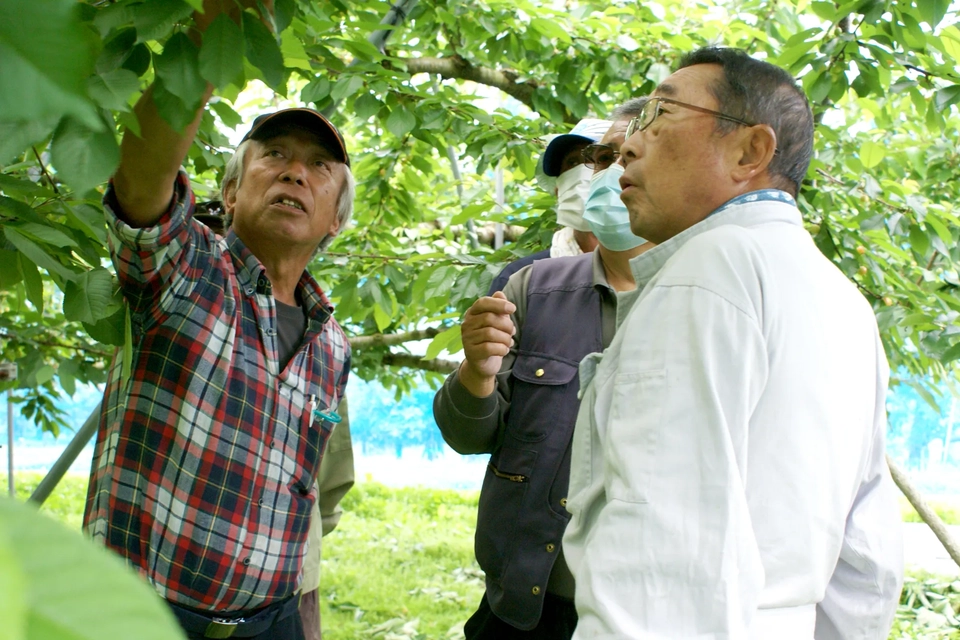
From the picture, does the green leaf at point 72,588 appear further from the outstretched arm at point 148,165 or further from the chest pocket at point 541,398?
the chest pocket at point 541,398

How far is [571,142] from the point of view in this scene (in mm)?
2619

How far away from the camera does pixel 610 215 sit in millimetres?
2174

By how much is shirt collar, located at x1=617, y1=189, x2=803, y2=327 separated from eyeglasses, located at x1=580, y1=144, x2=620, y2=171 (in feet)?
2.98

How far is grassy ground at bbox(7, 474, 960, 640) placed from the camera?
17.9ft

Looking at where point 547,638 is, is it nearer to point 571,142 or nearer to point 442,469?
point 571,142

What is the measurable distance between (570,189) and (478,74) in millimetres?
1657

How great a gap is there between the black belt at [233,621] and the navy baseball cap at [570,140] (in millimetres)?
1484

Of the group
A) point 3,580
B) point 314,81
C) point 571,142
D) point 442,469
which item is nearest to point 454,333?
point 571,142

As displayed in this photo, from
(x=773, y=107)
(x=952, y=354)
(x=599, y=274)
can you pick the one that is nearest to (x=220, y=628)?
(x=599, y=274)

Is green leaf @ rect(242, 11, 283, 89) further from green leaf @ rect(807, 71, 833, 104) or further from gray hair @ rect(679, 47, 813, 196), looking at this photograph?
green leaf @ rect(807, 71, 833, 104)

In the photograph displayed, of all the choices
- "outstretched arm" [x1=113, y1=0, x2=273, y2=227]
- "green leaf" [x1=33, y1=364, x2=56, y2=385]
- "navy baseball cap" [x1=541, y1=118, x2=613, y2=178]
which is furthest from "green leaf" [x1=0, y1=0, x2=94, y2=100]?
"green leaf" [x1=33, y1=364, x2=56, y2=385]

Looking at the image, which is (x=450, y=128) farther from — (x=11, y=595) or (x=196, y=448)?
(x=11, y=595)

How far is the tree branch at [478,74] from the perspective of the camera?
3900mm

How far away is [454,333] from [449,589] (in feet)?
13.3
